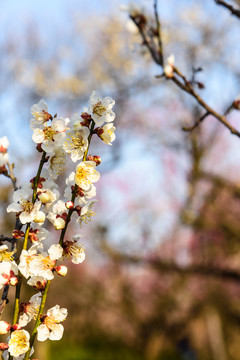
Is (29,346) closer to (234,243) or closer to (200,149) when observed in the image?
(234,243)

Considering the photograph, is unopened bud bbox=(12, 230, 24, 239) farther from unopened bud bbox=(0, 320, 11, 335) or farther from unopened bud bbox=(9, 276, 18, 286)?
unopened bud bbox=(0, 320, 11, 335)

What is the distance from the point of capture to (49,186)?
1.05 meters

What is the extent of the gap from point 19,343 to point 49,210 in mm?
328

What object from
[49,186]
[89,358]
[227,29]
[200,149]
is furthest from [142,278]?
[49,186]

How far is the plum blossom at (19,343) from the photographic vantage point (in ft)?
2.99

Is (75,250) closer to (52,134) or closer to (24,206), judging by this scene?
(24,206)

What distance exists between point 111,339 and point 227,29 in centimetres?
984

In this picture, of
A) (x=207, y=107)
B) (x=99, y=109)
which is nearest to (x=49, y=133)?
(x=99, y=109)

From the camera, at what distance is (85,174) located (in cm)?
100

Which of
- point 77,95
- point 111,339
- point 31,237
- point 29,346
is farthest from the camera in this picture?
point 111,339

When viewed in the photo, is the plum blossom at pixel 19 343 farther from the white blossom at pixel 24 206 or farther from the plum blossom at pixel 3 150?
the plum blossom at pixel 3 150

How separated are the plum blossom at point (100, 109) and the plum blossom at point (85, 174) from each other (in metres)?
0.11

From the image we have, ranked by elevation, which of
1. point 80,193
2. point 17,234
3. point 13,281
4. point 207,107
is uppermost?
point 207,107

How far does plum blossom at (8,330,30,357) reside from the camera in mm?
911
